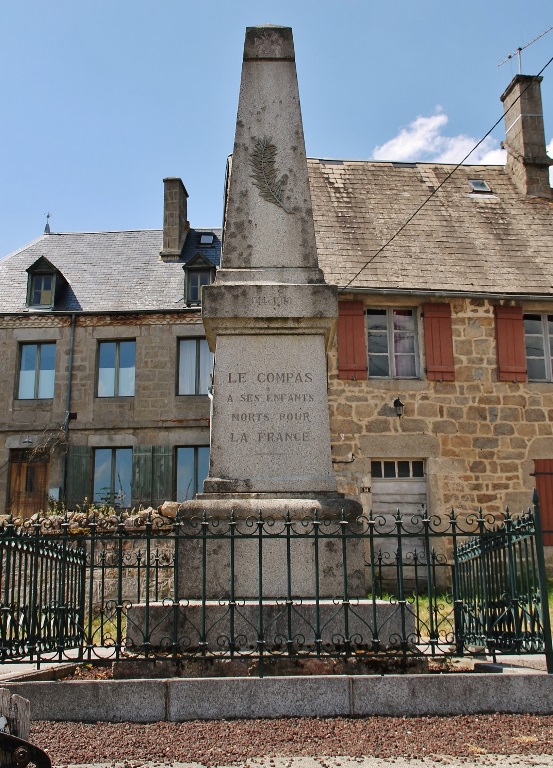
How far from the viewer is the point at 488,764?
3436 mm

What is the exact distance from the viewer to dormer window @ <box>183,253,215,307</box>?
68.1 feet

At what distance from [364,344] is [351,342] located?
0.24 m

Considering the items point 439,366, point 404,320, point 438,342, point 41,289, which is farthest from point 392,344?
point 41,289

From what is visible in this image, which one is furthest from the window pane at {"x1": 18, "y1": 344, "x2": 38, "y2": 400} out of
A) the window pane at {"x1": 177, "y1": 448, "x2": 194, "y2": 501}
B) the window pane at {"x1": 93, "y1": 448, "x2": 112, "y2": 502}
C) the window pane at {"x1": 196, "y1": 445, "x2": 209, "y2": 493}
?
the window pane at {"x1": 196, "y1": 445, "x2": 209, "y2": 493}

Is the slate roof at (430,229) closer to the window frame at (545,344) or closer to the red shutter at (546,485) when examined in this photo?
the window frame at (545,344)

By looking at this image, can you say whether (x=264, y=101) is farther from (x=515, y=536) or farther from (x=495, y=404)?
(x=495, y=404)

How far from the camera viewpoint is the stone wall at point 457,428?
43.9ft

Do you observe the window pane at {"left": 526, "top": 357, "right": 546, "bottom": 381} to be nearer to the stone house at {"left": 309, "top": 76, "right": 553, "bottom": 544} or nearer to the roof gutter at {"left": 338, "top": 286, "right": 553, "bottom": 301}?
the stone house at {"left": 309, "top": 76, "right": 553, "bottom": 544}

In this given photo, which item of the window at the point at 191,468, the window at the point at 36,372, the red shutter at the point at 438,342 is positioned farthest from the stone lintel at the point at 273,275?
the window at the point at 36,372

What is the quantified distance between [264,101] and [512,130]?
12322mm

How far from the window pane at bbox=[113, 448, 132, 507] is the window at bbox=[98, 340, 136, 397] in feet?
5.04

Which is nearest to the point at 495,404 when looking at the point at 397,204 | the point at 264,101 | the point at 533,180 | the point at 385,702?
the point at 397,204

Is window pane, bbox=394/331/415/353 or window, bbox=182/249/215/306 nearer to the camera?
window pane, bbox=394/331/415/353

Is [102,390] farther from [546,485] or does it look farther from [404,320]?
[546,485]
